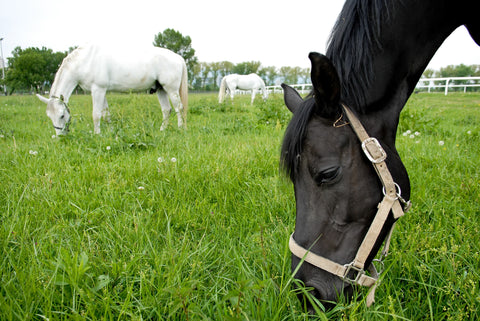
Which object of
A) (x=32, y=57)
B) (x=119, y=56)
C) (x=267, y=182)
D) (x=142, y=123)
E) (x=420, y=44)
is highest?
(x=32, y=57)

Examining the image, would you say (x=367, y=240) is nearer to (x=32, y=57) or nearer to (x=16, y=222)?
(x=16, y=222)

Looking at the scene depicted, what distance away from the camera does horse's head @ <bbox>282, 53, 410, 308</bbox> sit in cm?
108

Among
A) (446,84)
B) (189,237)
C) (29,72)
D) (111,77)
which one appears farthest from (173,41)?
(189,237)

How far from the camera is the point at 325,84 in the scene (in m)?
1.04

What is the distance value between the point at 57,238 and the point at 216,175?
50.7 inches

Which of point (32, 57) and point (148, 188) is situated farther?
point (32, 57)

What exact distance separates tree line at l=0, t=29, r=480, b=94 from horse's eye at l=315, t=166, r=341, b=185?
18.0m

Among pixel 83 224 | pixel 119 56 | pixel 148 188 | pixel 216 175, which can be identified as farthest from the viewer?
pixel 119 56

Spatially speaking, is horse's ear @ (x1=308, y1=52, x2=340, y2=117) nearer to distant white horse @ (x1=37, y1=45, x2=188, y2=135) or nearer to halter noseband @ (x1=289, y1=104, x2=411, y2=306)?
halter noseband @ (x1=289, y1=104, x2=411, y2=306)

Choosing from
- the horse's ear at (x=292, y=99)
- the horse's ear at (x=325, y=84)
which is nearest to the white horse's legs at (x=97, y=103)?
the horse's ear at (x=292, y=99)

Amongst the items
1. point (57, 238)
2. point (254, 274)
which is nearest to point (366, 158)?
point (254, 274)

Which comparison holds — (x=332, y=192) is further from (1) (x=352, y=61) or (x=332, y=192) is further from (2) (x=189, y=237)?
(2) (x=189, y=237)

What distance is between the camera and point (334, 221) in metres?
1.09

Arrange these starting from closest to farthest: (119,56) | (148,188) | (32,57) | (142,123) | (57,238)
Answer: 1. (57,238)
2. (148,188)
3. (142,123)
4. (119,56)
5. (32,57)
